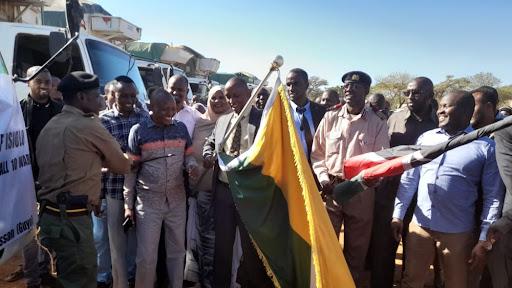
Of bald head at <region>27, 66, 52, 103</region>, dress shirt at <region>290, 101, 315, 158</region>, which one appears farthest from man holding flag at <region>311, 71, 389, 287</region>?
bald head at <region>27, 66, 52, 103</region>

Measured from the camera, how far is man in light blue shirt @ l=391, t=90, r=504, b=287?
2729mm

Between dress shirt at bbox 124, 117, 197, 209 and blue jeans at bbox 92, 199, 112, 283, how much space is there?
0.61 metres

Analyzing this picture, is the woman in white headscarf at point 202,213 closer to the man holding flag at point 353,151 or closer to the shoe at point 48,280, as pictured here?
the man holding flag at point 353,151

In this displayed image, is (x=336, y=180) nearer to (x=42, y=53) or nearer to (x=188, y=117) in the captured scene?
(x=188, y=117)

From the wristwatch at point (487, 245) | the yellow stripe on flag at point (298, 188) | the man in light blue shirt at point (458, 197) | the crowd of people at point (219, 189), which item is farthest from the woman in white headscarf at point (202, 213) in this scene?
the wristwatch at point (487, 245)

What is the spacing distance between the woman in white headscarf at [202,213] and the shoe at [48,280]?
1.38 m

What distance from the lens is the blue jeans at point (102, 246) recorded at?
364 centimetres

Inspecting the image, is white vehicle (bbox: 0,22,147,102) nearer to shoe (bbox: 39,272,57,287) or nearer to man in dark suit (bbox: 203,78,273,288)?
shoe (bbox: 39,272,57,287)

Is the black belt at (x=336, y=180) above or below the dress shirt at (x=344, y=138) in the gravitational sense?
below

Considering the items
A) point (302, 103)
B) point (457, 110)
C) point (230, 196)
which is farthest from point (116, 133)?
point (457, 110)

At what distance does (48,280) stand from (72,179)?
6.75 feet

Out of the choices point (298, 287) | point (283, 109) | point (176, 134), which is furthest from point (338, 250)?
point (176, 134)

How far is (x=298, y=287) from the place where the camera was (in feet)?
7.82

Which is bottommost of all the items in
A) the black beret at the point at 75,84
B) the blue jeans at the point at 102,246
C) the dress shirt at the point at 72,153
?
the blue jeans at the point at 102,246
